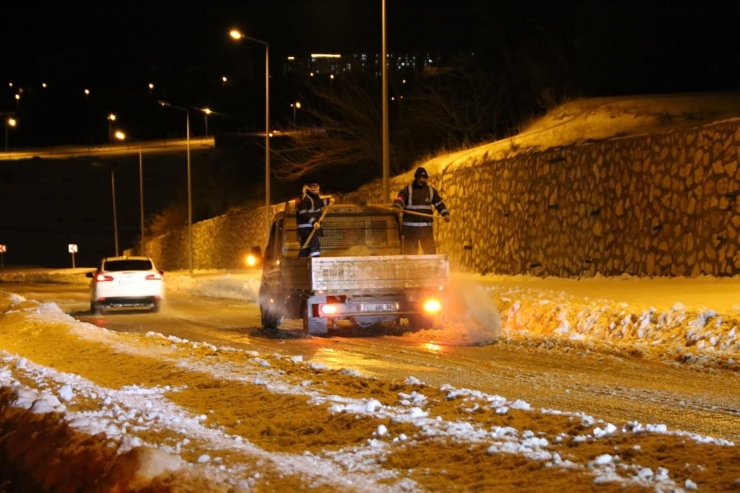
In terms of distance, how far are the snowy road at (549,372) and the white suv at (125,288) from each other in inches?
250

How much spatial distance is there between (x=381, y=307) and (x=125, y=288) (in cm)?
1088

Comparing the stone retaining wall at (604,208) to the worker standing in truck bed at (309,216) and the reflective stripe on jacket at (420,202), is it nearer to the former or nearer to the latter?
the reflective stripe on jacket at (420,202)

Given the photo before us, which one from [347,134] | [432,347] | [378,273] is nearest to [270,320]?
[378,273]

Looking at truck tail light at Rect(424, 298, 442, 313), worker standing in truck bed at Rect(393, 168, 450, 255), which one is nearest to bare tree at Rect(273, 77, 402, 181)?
worker standing in truck bed at Rect(393, 168, 450, 255)

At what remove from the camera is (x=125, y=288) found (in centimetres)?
2403

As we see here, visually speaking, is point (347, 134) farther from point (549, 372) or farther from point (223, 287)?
point (549, 372)

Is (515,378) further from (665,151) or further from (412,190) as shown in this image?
(665,151)

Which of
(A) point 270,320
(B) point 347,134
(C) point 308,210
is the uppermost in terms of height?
(B) point 347,134

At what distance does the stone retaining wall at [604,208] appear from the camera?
627 inches

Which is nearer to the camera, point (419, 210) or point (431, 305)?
point (431, 305)

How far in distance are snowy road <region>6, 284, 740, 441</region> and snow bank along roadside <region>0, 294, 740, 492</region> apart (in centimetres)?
102

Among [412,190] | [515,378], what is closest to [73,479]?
[515,378]

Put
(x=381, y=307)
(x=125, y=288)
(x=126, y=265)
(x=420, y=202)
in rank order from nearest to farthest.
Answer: (x=381, y=307) < (x=420, y=202) < (x=125, y=288) < (x=126, y=265)

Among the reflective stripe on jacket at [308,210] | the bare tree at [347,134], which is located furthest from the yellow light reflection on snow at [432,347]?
the bare tree at [347,134]
